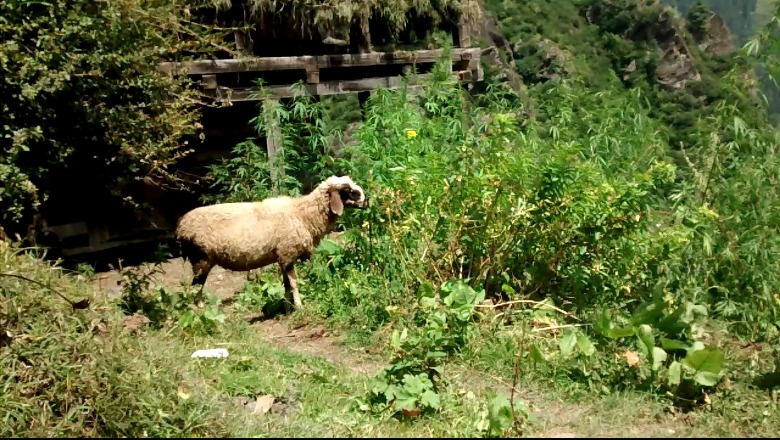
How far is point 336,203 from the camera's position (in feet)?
24.7

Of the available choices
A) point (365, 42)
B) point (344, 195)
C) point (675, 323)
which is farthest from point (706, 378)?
point (365, 42)

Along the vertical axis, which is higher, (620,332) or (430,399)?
(620,332)

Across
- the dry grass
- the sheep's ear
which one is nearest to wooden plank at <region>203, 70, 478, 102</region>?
the dry grass

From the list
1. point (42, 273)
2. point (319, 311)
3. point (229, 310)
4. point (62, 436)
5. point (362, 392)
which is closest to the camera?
point (62, 436)

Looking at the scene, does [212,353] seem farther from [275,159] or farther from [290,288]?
[275,159]

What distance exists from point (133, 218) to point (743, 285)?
897 cm

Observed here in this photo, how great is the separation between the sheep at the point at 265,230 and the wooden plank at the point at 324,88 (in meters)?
2.54

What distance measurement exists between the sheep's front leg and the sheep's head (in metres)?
0.72

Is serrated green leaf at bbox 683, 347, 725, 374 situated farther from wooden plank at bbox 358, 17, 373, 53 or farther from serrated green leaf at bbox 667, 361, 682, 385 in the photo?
wooden plank at bbox 358, 17, 373, 53

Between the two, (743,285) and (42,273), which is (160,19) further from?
(743,285)

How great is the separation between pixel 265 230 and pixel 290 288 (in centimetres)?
62

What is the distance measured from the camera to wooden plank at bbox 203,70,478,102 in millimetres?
10891

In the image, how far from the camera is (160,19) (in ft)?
27.1

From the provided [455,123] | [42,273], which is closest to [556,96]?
[455,123]
